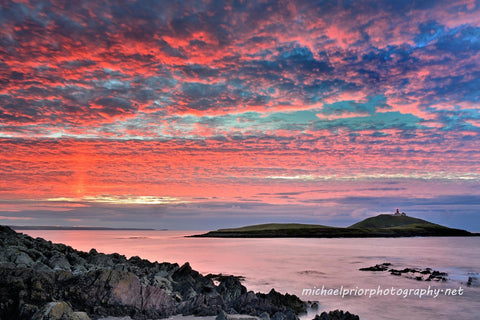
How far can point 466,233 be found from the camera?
196 m

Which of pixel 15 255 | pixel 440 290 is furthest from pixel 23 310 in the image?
pixel 440 290

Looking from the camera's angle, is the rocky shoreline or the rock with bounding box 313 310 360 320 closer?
the rocky shoreline

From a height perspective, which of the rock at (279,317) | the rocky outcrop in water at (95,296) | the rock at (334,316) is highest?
the rocky outcrop in water at (95,296)

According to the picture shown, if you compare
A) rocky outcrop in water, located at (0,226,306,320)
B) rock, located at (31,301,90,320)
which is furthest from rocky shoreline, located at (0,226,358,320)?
rock, located at (31,301,90,320)

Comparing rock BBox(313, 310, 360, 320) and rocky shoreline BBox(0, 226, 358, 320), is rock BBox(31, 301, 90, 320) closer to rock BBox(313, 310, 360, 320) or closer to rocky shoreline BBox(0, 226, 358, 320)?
rocky shoreline BBox(0, 226, 358, 320)

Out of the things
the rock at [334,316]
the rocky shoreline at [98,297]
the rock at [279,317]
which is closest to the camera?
the rocky shoreline at [98,297]

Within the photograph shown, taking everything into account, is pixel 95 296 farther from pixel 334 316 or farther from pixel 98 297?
pixel 334 316

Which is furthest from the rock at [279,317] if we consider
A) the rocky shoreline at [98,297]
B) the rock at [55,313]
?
the rock at [55,313]

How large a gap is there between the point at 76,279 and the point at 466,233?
228426 millimetres

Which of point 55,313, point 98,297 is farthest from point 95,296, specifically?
point 55,313

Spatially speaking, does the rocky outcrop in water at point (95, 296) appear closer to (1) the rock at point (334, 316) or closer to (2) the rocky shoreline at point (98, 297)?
(2) the rocky shoreline at point (98, 297)

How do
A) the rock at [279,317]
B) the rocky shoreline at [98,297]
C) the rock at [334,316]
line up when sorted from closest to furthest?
the rocky shoreline at [98,297], the rock at [279,317], the rock at [334,316]

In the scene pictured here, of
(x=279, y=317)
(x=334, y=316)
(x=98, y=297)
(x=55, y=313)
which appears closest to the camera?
(x=55, y=313)

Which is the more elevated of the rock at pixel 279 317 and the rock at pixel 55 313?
the rock at pixel 55 313
